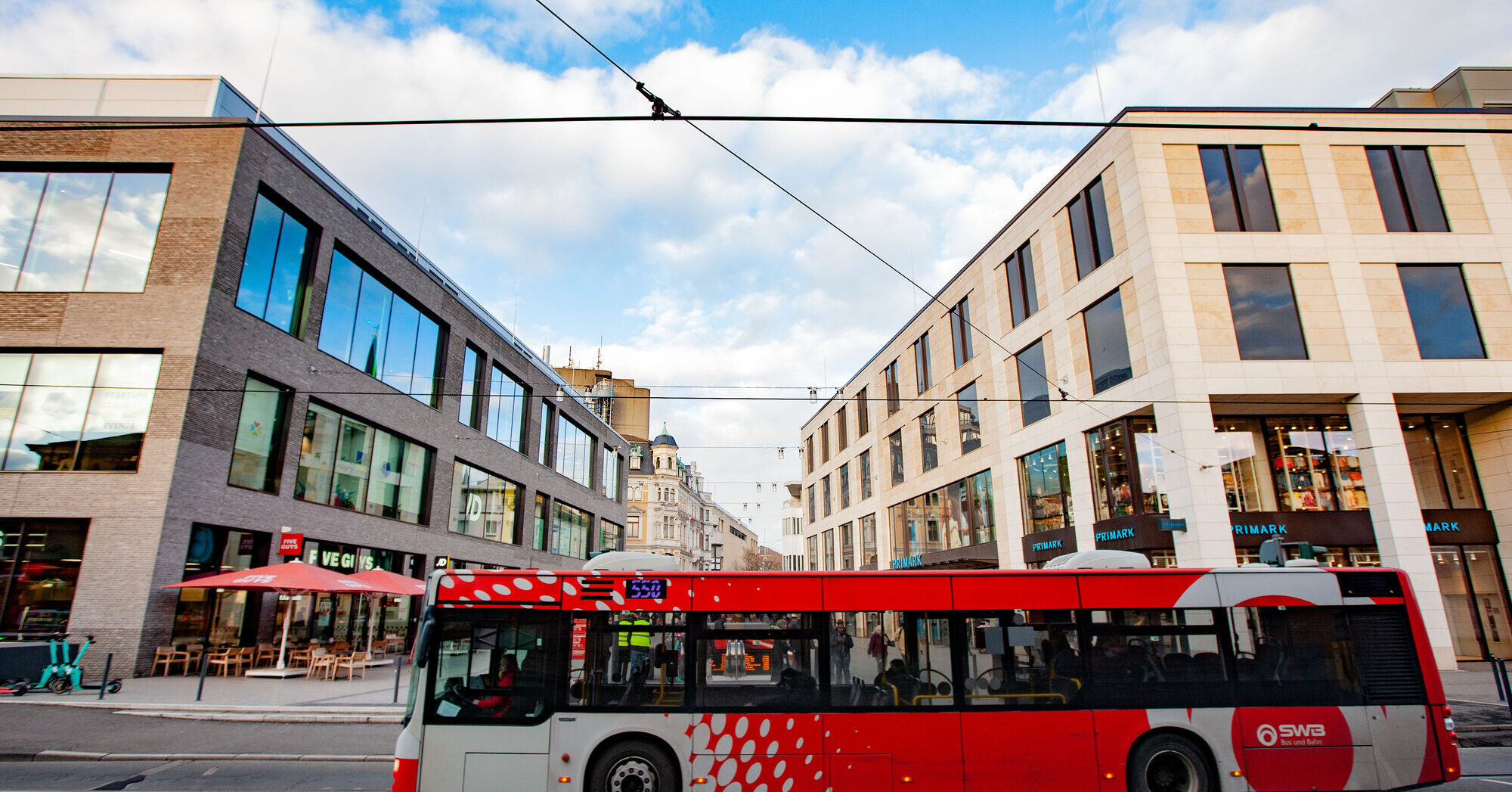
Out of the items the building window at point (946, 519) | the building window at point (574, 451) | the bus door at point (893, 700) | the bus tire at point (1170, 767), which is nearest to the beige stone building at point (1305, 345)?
the building window at point (946, 519)

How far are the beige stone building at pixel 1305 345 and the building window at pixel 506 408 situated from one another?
27.6 meters

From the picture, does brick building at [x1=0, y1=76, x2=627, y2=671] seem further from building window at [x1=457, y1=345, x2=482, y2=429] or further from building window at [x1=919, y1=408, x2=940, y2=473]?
building window at [x1=919, y1=408, x2=940, y2=473]

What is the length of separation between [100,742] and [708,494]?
99.8m

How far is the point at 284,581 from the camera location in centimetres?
1731

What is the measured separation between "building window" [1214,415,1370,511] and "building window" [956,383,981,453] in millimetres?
11637

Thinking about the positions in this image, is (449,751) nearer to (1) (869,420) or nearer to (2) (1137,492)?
(2) (1137,492)

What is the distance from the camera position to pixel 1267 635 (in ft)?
28.0

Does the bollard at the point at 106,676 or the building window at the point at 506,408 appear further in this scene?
the building window at the point at 506,408

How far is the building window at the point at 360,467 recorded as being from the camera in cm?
2309

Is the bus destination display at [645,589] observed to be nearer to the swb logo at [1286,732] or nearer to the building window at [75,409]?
the swb logo at [1286,732]

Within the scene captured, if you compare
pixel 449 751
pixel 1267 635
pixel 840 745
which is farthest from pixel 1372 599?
pixel 449 751

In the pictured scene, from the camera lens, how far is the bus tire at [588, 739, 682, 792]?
26.3ft

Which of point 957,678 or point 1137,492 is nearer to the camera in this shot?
point 957,678

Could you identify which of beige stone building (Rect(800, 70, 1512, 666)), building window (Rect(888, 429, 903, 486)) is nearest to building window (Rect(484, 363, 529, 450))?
building window (Rect(888, 429, 903, 486))
